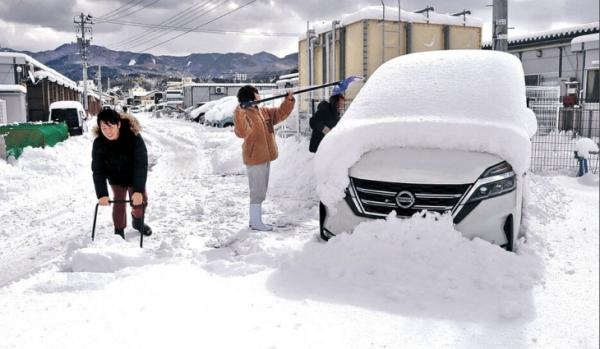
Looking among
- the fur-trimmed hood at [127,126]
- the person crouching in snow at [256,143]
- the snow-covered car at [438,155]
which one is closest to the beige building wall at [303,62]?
the person crouching in snow at [256,143]

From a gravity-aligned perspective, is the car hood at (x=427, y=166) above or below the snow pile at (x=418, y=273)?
above

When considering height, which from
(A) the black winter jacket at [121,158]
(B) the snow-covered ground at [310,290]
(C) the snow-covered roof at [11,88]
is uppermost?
(C) the snow-covered roof at [11,88]

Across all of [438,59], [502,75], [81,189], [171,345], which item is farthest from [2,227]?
[502,75]

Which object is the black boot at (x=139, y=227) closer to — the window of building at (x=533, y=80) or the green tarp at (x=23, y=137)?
the green tarp at (x=23, y=137)

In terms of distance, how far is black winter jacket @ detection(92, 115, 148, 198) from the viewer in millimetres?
5473

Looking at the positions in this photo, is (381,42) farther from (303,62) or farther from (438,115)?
(438,115)

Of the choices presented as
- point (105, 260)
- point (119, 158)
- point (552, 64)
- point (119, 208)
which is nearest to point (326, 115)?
point (119, 158)

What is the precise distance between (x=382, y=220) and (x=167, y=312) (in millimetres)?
1746

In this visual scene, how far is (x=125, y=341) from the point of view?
315 cm

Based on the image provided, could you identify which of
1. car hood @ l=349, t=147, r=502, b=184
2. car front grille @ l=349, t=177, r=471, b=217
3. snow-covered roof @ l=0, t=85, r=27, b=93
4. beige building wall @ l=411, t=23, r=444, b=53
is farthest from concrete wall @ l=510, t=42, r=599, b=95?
snow-covered roof @ l=0, t=85, r=27, b=93

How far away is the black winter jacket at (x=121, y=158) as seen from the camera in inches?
215

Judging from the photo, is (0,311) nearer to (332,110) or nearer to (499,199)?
(499,199)

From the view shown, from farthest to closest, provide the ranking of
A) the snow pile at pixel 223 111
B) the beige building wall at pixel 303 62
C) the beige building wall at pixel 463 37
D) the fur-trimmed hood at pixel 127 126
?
the snow pile at pixel 223 111
the beige building wall at pixel 303 62
the beige building wall at pixel 463 37
the fur-trimmed hood at pixel 127 126

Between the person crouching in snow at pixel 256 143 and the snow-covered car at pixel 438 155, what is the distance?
1.39 m
